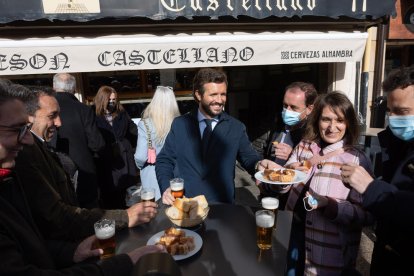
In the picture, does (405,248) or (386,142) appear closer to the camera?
(405,248)

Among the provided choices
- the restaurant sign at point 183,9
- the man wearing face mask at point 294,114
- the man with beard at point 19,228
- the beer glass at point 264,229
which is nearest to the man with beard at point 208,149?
the man wearing face mask at point 294,114

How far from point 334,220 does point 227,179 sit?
3.09 ft

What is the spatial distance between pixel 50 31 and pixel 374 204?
→ 472cm

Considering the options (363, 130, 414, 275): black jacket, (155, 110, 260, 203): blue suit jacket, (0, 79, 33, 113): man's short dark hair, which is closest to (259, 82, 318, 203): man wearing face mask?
(155, 110, 260, 203): blue suit jacket

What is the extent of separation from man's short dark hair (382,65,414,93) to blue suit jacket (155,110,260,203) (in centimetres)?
118

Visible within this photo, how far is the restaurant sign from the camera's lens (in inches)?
159

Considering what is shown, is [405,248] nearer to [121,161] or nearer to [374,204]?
[374,204]

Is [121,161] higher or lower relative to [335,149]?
lower

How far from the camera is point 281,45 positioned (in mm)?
4195

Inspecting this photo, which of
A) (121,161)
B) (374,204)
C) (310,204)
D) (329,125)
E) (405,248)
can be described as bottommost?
(121,161)

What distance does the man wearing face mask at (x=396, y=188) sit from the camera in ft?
4.87

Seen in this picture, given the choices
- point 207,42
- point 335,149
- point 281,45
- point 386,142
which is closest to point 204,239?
point 335,149

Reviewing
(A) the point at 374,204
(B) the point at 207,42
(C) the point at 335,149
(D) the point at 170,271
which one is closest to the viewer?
(D) the point at 170,271

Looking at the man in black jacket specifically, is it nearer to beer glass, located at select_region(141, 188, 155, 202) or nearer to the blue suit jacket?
the blue suit jacket
